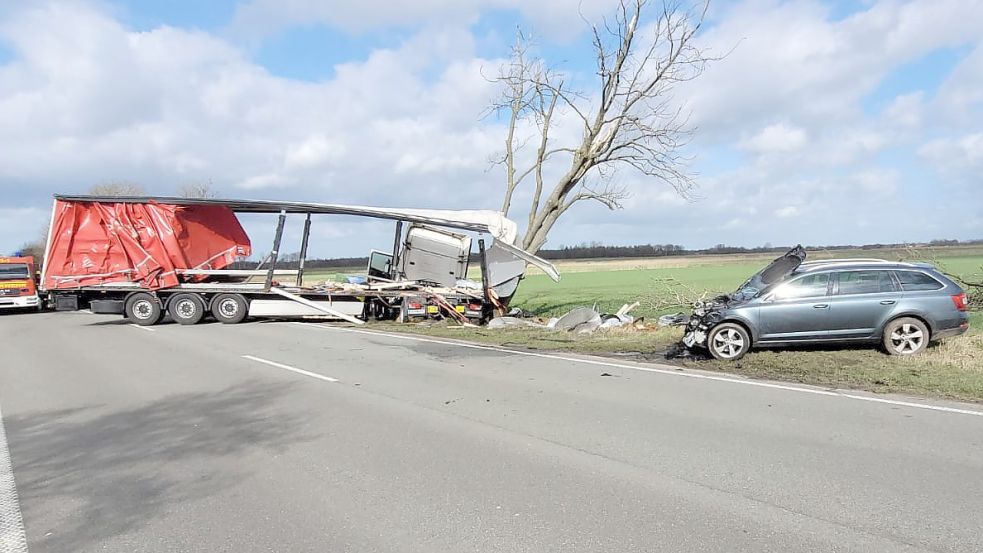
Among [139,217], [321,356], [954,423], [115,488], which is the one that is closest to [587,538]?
[115,488]

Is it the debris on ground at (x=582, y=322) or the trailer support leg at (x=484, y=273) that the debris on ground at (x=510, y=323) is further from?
the trailer support leg at (x=484, y=273)

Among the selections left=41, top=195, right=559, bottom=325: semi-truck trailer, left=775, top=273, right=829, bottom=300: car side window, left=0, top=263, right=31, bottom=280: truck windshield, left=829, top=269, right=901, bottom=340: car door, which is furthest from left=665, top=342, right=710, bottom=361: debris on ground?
left=0, top=263, right=31, bottom=280: truck windshield

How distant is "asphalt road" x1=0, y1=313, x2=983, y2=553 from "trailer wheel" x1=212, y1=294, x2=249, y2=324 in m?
9.62

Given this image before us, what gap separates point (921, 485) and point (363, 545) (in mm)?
3834

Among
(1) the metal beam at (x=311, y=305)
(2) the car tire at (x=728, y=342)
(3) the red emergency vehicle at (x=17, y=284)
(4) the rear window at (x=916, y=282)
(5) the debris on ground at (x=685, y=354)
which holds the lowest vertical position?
(3) the red emergency vehicle at (x=17, y=284)

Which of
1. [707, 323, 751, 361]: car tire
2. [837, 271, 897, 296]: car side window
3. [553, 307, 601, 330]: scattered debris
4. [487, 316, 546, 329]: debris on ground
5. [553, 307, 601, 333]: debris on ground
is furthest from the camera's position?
[487, 316, 546, 329]: debris on ground

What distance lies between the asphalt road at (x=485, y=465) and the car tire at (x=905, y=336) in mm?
3027

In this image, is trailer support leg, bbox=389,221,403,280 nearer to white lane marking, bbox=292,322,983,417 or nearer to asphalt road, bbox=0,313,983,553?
white lane marking, bbox=292,322,983,417

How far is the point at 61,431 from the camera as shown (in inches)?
261

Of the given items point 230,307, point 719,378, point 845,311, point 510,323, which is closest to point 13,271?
point 230,307

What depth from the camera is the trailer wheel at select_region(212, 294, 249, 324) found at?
18859 millimetres

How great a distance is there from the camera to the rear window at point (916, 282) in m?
10.1

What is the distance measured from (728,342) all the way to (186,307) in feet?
49.9

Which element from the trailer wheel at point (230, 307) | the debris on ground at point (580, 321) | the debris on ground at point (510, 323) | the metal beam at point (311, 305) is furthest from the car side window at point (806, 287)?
the trailer wheel at point (230, 307)
